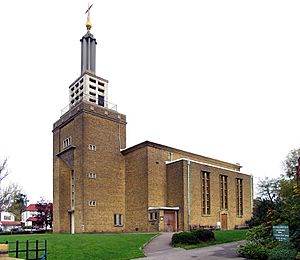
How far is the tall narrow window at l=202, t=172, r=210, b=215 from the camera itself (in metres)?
48.2

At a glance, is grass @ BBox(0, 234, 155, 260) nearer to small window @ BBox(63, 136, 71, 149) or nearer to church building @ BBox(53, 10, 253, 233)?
church building @ BBox(53, 10, 253, 233)

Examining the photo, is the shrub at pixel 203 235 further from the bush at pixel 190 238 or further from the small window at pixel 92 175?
the small window at pixel 92 175

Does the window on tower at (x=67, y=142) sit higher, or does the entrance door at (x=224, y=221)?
the window on tower at (x=67, y=142)

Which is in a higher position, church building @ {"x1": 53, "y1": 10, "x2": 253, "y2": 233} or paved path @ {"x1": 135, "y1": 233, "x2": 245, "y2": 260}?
church building @ {"x1": 53, "y1": 10, "x2": 253, "y2": 233}

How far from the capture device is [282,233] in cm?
1925

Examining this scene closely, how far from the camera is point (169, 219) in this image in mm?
44312

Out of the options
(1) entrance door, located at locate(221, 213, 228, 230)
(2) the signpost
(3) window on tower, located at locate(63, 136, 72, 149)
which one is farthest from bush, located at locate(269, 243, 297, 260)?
(3) window on tower, located at locate(63, 136, 72, 149)

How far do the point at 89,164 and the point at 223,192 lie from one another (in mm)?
19583

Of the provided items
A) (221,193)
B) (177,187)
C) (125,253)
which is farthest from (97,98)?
(125,253)

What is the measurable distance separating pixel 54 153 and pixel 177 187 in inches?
694

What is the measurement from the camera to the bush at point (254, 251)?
19.3 m

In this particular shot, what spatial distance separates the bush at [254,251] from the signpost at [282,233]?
33.7 inches

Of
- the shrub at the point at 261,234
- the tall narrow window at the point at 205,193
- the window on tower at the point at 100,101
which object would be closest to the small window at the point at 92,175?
the window on tower at the point at 100,101

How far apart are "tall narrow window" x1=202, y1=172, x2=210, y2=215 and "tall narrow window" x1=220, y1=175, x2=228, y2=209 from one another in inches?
132
